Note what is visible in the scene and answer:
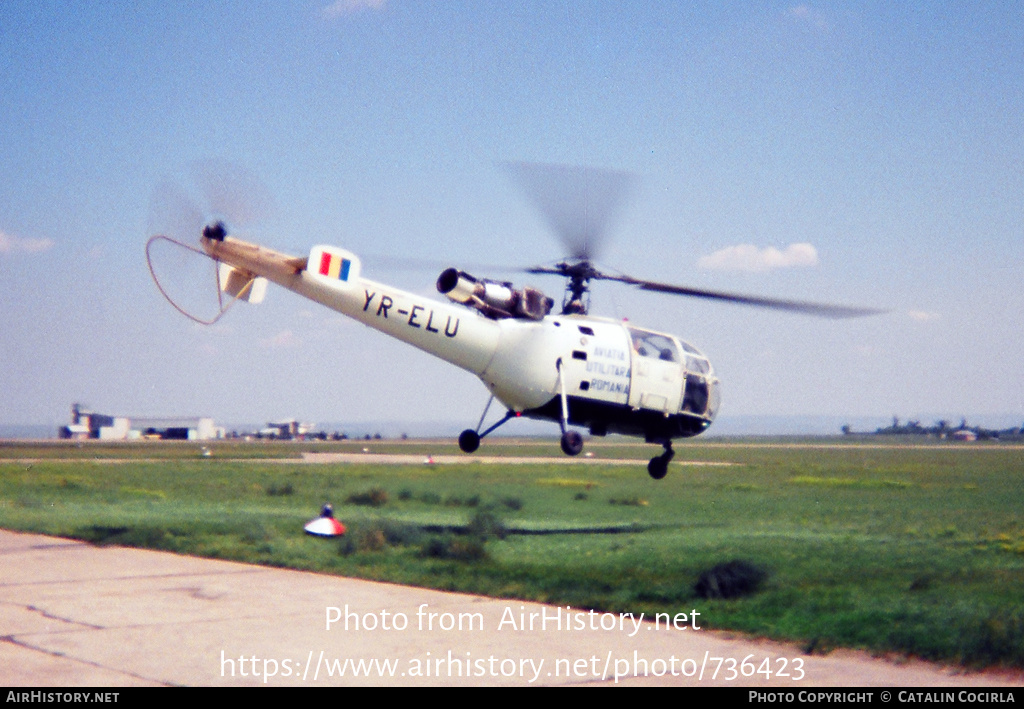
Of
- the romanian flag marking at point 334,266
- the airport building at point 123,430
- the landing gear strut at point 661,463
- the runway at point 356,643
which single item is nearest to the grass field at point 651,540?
Result: the runway at point 356,643

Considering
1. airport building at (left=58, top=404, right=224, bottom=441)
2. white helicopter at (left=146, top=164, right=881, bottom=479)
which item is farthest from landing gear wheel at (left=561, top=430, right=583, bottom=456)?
airport building at (left=58, top=404, right=224, bottom=441)

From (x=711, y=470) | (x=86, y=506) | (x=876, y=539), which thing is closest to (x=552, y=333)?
(x=876, y=539)

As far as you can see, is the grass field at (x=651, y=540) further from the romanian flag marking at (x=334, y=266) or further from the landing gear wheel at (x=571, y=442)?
the romanian flag marking at (x=334, y=266)

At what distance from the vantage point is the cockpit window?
1998 cm

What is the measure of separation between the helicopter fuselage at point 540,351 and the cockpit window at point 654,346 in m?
0.03

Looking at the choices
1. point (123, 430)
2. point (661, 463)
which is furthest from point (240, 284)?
point (123, 430)

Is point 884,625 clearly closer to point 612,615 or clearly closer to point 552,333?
point 612,615

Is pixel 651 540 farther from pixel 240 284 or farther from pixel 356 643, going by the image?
pixel 356 643

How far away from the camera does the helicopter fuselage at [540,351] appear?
52.4ft

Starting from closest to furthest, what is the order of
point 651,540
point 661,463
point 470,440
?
1. point 651,540
2. point 470,440
3. point 661,463

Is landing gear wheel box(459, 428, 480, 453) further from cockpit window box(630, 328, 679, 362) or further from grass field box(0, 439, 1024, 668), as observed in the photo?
cockpit window box(630, 328, 679, 362)

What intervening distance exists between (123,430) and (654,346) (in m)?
120

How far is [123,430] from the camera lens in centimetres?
12731

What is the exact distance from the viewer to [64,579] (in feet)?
41.7
